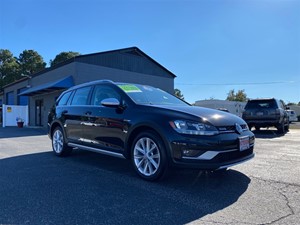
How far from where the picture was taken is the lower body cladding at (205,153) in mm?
3986

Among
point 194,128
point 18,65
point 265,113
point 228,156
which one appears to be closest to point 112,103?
point 194,128

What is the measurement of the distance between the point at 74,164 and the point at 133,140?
1919 millimetres

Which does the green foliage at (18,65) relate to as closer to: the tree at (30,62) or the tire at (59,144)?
the tree at (30,62)

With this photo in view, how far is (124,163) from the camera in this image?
6082mm

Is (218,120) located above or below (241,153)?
above

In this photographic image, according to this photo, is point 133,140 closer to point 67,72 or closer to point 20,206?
point 20,206

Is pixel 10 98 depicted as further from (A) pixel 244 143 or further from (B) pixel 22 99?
(A) pixel 244 143

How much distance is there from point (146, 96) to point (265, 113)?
9.42 metres

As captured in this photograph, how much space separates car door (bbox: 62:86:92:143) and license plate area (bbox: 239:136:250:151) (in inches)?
129

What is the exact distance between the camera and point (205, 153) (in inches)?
157

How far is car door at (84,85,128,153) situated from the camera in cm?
504

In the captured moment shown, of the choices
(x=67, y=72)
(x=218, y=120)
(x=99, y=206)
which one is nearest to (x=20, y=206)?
(x=99, y=206)

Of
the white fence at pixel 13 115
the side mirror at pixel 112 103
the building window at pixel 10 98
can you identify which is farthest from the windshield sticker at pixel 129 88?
the building window at pixel 10 98

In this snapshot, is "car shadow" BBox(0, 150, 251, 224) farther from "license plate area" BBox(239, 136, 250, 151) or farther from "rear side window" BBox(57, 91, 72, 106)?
"rear side window" BBox(57, 91, 72, 106)
